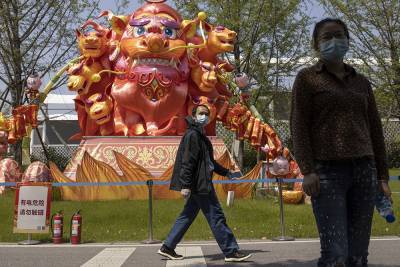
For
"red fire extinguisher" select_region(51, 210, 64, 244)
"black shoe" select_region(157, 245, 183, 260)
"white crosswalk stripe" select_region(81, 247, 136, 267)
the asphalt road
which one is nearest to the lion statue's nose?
"red fire extinguisher" select_region(51, 210, 64, 244)

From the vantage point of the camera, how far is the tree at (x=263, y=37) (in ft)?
78.1

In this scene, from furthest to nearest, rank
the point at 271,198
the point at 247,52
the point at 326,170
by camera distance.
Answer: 1. the point at 247,52
2. the point at 271,198
3. the point at 326,170

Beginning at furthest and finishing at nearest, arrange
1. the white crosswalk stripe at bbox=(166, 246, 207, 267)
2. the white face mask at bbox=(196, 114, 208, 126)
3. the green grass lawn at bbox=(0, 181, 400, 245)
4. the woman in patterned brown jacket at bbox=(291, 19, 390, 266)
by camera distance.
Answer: the green grass lawn at bbox=(0, 181, 400, 245) → the white face mask at bbox=(196, 114, 208, 126) → the white crosswalk stripe at bbox=(166, 246, 207, 267) → the woman in patterned brown jacket at bbox=(291, 19, 390, 266)

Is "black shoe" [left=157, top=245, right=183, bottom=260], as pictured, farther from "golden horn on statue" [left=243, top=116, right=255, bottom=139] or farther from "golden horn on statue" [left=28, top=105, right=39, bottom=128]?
"golden horn on statue" [left=28, top=105, right=39, bottom=128]

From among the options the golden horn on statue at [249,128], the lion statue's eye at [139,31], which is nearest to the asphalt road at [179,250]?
the golden horn on statue at [249,128]

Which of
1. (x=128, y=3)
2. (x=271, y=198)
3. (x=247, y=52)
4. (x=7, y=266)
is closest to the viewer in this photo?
(x=7, y=266)

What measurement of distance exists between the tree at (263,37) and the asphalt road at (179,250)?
53.8ft

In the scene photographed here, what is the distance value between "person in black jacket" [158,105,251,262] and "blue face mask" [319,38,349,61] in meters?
2.79

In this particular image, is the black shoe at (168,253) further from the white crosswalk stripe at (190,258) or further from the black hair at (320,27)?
the black hair at (320,27)

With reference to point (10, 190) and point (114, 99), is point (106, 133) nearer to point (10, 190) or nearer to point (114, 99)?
point (114, 99)

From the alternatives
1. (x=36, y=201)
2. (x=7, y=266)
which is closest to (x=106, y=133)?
(x=36, y=201)

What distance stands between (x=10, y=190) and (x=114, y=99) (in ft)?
13.6

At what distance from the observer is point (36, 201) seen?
8398mm

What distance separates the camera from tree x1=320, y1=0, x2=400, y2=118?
2378 cm
